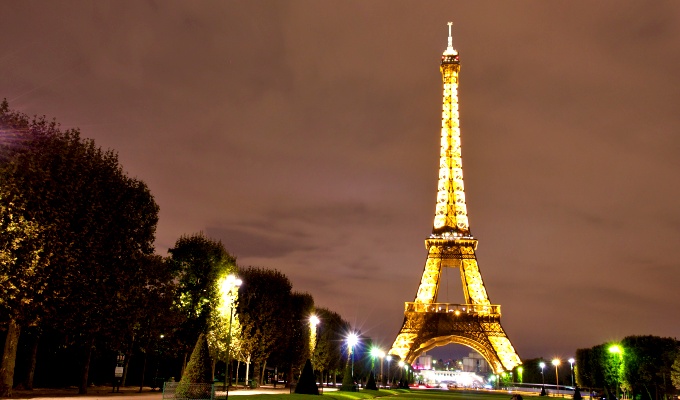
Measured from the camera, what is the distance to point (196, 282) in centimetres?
5744

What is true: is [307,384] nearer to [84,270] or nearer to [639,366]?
[84,270]

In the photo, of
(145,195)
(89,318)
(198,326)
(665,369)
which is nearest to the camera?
(89,318)

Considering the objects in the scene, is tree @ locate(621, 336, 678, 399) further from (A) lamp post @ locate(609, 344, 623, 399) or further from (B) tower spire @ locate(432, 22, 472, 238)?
(B) tower spire @ locate(432, 22, 472, 238)

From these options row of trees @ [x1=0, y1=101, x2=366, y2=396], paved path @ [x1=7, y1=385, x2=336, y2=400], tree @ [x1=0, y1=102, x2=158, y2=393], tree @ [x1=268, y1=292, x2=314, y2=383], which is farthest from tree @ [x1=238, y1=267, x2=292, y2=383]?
tree @ [x1=0, y1=102, x2=158, y2=393]

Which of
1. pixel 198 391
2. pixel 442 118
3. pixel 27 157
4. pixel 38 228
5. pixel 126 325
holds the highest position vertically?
pixel 442 118

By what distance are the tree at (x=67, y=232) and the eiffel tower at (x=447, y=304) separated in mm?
68197

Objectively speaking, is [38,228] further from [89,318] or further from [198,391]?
[198,391]

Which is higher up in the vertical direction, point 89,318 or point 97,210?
point 97,210

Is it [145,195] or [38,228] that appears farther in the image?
[145,195]

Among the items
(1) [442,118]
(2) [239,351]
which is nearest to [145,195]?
(2) [239,351]

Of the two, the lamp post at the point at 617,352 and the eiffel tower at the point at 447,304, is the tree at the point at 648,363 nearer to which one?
the lamp post at the point at 617,352

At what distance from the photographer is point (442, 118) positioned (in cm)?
12100

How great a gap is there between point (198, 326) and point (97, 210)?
2265cm

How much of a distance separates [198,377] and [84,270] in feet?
31.0
